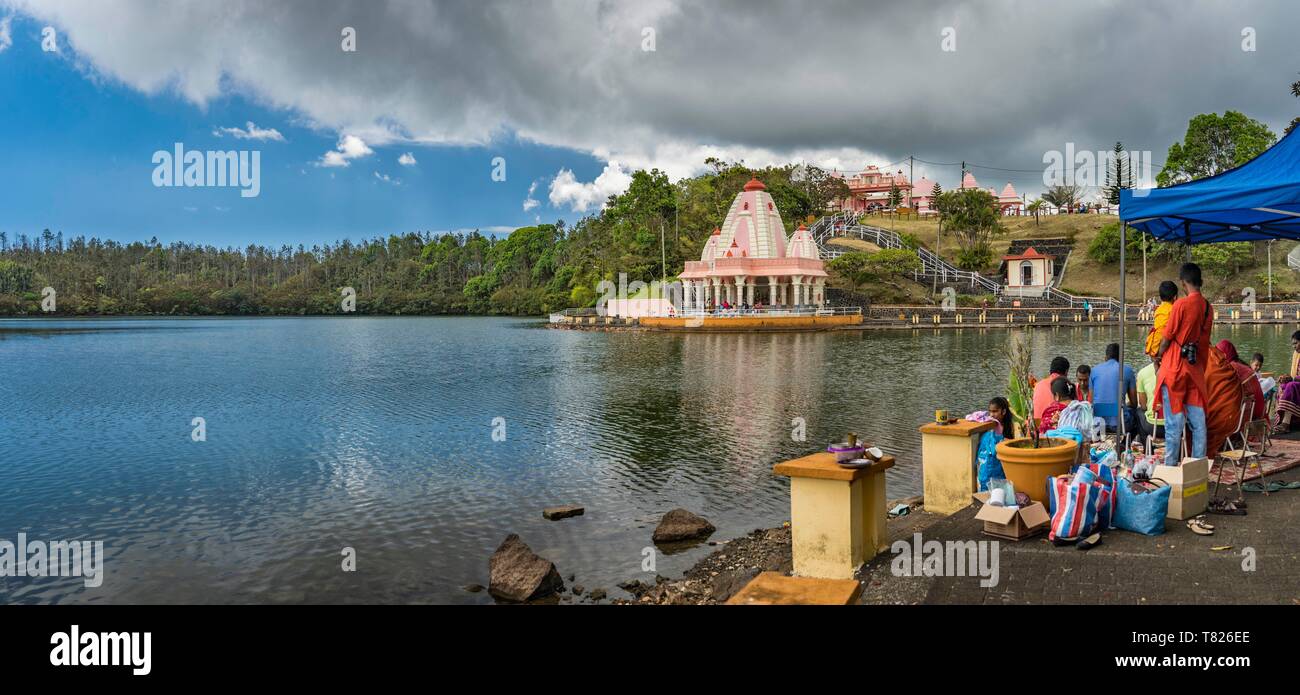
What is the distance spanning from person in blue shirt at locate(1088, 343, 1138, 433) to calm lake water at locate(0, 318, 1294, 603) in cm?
314

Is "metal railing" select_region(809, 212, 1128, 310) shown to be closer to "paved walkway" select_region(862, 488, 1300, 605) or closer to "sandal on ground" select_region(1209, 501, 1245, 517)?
"sandal on ground" select_region(1209, 501, 1245, 517)

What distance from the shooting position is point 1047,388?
816cm

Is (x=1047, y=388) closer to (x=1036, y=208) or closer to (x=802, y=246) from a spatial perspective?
(x=802, y=246)

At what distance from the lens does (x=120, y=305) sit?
10750 cm

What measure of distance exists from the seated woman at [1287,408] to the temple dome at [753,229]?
42.0 metres

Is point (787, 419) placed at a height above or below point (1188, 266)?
below

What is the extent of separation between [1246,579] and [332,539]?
8.96 m

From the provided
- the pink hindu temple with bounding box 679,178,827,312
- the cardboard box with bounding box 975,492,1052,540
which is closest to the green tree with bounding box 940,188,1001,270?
the pink hindu temple with bounding box 679,178,827,312

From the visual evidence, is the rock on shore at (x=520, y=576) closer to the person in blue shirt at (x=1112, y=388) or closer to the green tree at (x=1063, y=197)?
the person in blue shirt at (x=1112, y=388)

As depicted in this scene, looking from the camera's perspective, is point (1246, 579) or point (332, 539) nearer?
point (1246, 579)

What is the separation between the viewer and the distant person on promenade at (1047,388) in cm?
790
